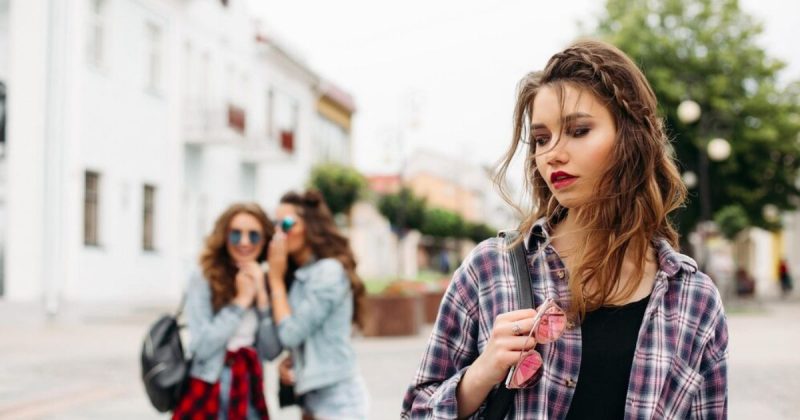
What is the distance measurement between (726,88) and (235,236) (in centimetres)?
3035

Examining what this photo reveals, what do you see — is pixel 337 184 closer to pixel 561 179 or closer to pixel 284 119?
pixel 284 119

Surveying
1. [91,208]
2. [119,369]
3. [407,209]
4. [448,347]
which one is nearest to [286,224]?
[448,347]

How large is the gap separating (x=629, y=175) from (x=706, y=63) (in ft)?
108

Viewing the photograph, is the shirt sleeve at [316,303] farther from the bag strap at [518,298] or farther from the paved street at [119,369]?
the paved street at [119,369]

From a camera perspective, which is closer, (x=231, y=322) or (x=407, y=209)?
(x=231, y=322)

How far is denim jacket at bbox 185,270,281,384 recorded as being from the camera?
462 cm

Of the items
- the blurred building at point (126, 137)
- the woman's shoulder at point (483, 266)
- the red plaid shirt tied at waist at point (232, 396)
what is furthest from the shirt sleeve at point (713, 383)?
the blurred building at point (126, 137)

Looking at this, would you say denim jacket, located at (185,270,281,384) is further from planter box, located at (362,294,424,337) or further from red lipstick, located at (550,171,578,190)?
planter box, located at (362,294,424,337)

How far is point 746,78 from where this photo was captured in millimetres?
34094

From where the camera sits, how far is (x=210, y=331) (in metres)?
4.63

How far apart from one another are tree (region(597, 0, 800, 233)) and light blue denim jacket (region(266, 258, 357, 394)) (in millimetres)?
29017

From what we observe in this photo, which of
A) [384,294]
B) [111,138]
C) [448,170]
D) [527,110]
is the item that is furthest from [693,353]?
[448,170]

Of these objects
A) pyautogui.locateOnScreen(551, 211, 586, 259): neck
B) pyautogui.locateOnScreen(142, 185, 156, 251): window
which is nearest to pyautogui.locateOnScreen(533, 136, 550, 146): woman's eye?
pyautogui.locateOnScreen(551, 211, 586, 259): neck

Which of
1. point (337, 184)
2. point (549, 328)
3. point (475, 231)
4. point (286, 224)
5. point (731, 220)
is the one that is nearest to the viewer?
point (549, 328)
